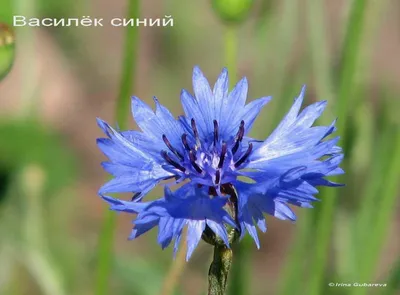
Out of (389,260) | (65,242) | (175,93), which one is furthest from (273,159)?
(175,93)

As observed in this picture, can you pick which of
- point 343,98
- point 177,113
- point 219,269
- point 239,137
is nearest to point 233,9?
point 343,98

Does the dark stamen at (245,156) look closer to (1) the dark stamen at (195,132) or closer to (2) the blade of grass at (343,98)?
(1) the dark stamen at (195,132)

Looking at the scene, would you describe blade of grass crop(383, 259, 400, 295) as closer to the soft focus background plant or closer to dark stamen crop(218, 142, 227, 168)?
the soft focus background plant

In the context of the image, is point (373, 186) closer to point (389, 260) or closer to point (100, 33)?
point (389, 260)

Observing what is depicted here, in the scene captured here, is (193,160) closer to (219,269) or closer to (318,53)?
(219,269)

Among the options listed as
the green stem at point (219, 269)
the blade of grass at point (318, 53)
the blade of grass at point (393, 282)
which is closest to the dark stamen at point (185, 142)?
the green stem at point (219, 269)

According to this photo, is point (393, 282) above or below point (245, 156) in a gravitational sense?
below
